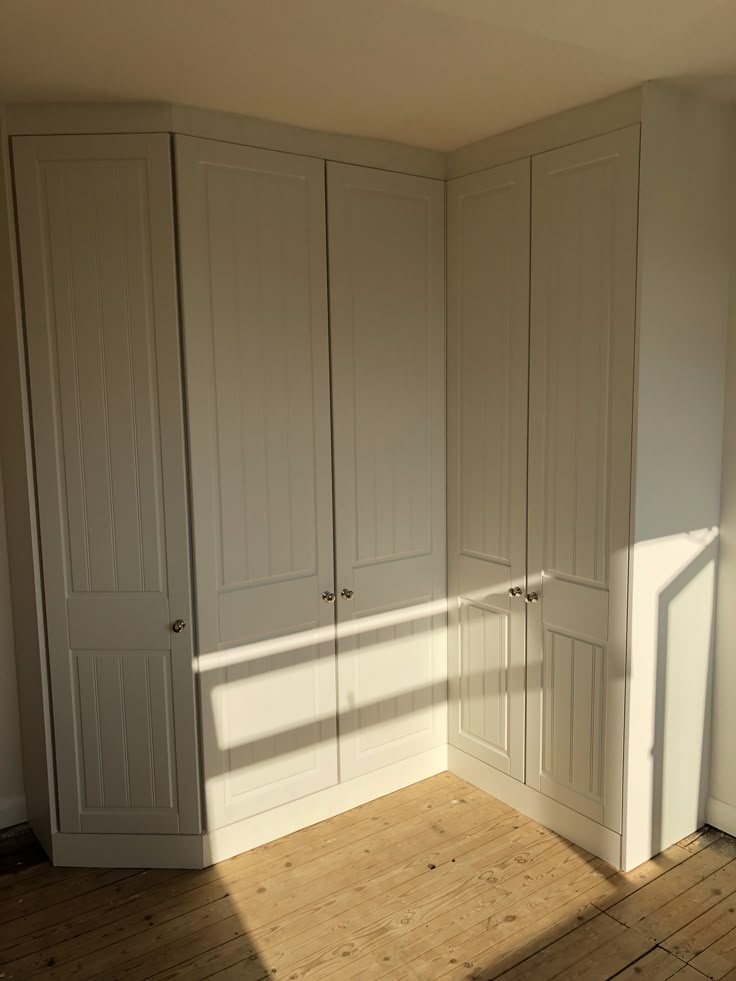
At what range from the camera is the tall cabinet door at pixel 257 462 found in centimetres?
255

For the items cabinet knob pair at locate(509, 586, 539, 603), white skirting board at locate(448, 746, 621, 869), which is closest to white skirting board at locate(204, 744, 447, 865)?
white skirting board at locate(448, 746, 621, 869)

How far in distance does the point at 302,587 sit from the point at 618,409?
125cm

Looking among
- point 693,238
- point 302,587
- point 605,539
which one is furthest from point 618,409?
point 302,587

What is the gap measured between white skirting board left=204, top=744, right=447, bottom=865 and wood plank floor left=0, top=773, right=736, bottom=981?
0.17 feet

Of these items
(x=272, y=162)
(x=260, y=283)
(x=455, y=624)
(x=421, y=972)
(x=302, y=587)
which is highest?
(x=272, y=162)

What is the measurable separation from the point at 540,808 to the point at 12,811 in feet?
6.46

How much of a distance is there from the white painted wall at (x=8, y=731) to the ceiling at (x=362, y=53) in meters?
1.72

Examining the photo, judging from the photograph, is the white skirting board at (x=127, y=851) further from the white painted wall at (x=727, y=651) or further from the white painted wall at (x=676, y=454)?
the white painted wall at (x=727, y=651)

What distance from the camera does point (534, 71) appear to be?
2217 millimetres

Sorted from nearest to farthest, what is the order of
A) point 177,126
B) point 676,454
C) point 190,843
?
1. point 177,126
2. point 676,454
3. point 190,843

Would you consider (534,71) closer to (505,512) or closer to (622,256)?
(622,256)

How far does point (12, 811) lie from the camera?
9.57ft

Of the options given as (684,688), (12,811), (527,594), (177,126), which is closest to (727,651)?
(684,688)

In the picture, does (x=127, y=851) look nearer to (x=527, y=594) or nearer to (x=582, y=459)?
(x=527, y=594)
